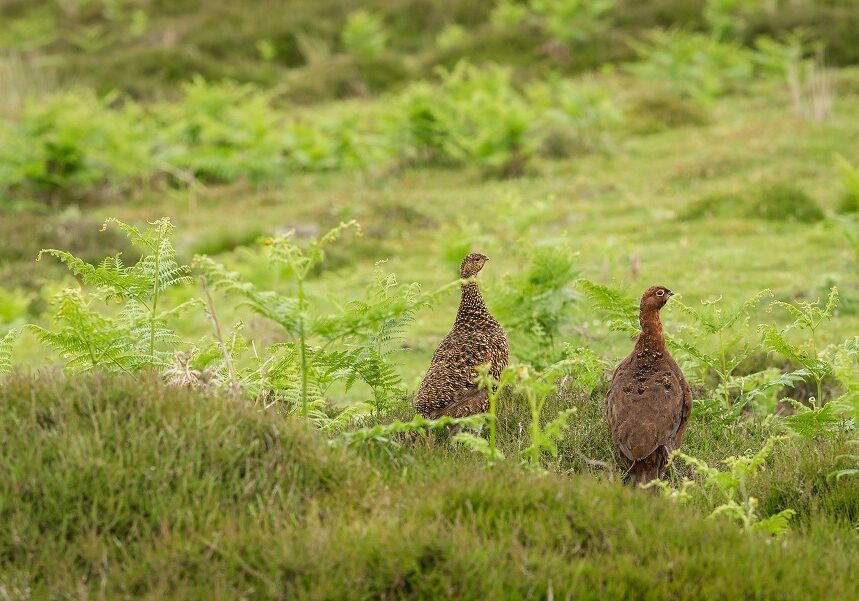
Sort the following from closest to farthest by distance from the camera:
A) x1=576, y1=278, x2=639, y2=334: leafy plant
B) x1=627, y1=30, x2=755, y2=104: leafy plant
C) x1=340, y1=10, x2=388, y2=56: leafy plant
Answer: x1=576, y1=278, x2=639, y2=334: leafy plant < x1=627, y1=30, x2=755, y2=104: leafy plant < x1=340, y1=10, x2=388, y2=56: leafy plant

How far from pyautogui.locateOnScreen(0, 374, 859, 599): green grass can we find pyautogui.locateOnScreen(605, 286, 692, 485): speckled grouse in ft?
2.97

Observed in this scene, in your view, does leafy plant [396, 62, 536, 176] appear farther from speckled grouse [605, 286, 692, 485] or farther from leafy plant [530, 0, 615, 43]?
speckled grouse [605, 286, 692, 485]

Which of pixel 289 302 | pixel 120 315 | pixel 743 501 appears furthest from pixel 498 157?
pixel 743 501

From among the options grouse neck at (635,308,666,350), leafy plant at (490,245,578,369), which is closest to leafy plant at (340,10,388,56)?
leafy plant at (490,245,578,369)

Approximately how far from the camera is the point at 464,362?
586 cm

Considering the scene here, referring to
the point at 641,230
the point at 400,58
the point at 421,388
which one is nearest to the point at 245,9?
the point at 400,58

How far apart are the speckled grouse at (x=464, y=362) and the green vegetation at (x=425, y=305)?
0.58ft

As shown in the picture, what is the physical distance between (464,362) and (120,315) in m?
1.92

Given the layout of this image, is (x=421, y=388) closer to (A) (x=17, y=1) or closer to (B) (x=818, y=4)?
(B) (x=818, y=4)

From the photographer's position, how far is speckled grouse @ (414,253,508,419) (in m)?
5.75

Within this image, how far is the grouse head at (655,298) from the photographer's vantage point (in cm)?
590

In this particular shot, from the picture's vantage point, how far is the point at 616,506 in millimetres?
4348

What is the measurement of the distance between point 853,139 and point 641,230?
5.70 m

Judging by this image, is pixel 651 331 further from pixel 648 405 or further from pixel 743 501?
pixel 743 501
